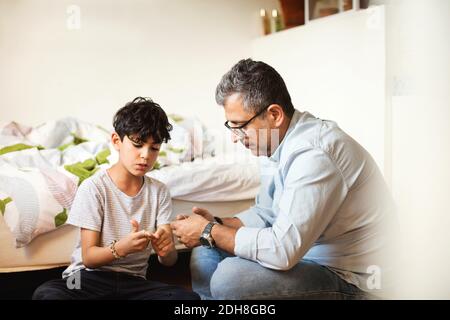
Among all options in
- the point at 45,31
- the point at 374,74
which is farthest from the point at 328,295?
the point at 45,31

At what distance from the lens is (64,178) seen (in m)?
1.44

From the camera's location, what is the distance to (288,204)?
97 centimetres

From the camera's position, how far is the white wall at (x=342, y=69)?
5.45 ft

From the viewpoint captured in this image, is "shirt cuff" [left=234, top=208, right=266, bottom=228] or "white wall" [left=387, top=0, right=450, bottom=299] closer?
"white wall" [left=387, top=0, right=450, bottom=299]

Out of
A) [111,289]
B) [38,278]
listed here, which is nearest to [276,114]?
[111,289]

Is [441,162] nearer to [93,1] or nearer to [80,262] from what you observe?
[80,262]

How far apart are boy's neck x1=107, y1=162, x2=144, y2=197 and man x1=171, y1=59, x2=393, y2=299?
15cm

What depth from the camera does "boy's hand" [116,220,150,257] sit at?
3.42 ft

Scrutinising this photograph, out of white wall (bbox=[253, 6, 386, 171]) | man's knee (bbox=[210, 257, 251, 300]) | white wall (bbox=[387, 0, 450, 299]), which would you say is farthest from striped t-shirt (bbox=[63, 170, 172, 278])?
white wall (bbox=[253, 6, 386, 171])

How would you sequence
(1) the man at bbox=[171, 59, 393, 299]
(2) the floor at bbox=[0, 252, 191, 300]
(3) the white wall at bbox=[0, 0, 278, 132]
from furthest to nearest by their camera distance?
(3) the white wall at bbox=[0, 0, 278, 132] → (2) the floor at bbox=[0, 252, 191, 300] → (1) the man at bbox=[171, 59, 393, 299]

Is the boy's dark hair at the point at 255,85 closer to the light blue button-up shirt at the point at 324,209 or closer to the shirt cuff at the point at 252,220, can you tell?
the light blue button-up shirt at the point at 324,209

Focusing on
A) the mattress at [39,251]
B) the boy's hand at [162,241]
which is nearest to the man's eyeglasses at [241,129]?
the boy's hand at [162,241]

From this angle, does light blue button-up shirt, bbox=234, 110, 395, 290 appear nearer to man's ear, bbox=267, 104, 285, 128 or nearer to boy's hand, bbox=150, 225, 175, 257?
man's ear, bbox=267, 104, 285, 128

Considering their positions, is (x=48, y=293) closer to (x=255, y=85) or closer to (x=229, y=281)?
(x=229, y=281)
